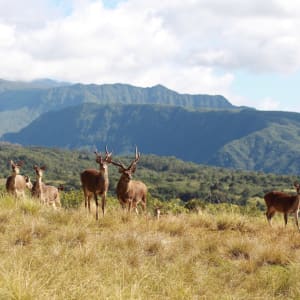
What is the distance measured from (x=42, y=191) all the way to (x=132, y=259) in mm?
10410

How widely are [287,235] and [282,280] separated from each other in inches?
162

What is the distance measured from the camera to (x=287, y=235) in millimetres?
12109

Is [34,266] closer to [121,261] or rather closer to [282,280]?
[121,261]

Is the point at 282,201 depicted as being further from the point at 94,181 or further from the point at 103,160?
the point at 103,160

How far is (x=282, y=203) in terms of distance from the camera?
17.3m

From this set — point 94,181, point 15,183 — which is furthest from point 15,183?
point 94,181

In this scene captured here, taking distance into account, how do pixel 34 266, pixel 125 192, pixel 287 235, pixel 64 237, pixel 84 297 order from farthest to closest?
pixel 125 192
pixel 287 235
pixel 64 237
pixel 34 266
pixel 84 297

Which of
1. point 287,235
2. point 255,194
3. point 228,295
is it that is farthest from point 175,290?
point 255,194

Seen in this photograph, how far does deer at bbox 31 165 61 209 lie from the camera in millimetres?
17411

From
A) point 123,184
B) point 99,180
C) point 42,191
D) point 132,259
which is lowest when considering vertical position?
point 42,191

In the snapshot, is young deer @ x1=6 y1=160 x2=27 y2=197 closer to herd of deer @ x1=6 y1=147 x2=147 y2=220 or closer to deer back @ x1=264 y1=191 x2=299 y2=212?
herd of deer @ x1=6 y1=147 x2=147 y2=220

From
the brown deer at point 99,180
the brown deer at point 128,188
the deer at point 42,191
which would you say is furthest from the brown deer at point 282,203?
the deer at point 42,191

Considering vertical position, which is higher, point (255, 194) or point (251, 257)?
point (251, 257)

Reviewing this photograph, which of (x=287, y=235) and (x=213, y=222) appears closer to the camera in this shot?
(x=287, y=235)
